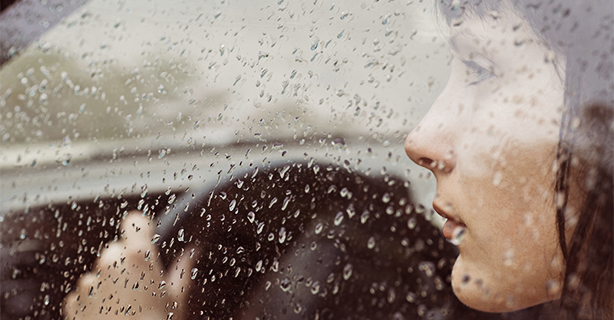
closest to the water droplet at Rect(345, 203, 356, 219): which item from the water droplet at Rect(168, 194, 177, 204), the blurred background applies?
the blurred background

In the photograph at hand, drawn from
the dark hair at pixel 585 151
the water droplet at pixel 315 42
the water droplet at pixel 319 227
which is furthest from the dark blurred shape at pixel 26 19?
the dark hair at pixel 585 151

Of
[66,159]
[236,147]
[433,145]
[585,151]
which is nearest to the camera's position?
[585,151]

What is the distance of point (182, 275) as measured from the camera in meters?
0.74

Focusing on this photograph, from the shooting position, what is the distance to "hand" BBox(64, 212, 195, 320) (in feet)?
2.44

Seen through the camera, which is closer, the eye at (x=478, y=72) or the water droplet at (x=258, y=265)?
the eye at (x=478, y=72)

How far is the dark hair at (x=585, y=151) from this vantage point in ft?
1.27

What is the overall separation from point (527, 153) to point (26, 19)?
3.45ft

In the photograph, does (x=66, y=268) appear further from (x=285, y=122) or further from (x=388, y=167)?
(x=388, y=167)

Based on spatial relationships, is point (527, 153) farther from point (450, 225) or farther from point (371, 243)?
point (371, 243)

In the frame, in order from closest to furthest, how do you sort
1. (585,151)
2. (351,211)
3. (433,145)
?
1. (585,151)
2. (433,145)
3. (351,211)

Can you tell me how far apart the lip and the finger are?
1.25 feet

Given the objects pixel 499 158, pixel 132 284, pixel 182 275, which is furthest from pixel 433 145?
pixel 132 284

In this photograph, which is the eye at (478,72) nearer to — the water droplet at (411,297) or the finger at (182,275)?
the water droplet at (411,297)

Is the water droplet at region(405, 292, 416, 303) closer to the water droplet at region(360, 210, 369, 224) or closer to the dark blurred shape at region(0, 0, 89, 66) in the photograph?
the water droplet at region(360, 210, 369, 224)
